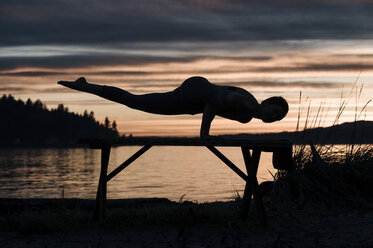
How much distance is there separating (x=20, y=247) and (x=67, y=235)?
81cm

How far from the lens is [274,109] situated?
7062 mm

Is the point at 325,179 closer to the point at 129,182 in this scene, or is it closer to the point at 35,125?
the point at 129,182

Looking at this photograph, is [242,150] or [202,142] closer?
[202,142]

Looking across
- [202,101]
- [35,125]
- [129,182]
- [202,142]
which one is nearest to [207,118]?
[202,101]

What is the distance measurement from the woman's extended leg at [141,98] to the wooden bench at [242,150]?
19.8 inches

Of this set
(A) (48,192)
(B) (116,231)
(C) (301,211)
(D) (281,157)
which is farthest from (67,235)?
(A) (48,192)

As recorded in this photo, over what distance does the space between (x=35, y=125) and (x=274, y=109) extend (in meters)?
168

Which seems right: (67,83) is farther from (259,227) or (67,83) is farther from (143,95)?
(259,227)

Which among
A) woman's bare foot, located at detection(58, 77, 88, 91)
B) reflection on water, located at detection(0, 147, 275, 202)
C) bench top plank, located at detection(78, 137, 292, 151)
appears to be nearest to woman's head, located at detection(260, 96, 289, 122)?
bench top plank, located at detection(78, 137, 292, 151)

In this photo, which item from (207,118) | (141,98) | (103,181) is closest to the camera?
(207,118)

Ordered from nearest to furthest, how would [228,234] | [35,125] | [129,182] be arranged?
[228,234], [129,182], [35,125]

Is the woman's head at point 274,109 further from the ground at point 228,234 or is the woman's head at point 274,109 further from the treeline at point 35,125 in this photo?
the treeline at point 35,125

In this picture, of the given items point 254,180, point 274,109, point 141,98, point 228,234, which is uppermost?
point 141,98

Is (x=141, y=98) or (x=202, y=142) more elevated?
(x=141, y=98)
